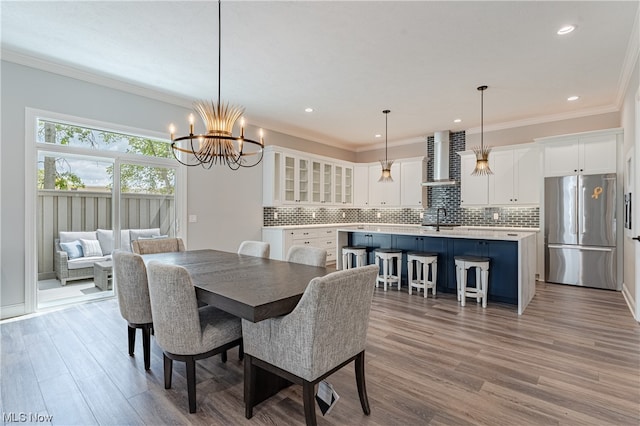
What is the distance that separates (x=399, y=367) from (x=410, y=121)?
4808 mm

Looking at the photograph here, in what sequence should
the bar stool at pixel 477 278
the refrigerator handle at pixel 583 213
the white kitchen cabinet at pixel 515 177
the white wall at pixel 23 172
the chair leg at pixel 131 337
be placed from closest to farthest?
1. the chair leg at pixel 131 337
2. the white wall at pixel 23 172
3. the bar stool at pixel 477 278
4. the refrigerator handle at pixel 583 213
5. the white kitchen cabinet at pixel 515 177

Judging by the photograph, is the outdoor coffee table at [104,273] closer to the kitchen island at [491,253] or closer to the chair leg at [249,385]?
the chair leg at [249,385]

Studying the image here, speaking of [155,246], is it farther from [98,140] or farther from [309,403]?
[309,403]

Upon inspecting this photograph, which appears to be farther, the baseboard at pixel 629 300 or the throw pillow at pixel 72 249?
the throw pillow at pixel 72 249

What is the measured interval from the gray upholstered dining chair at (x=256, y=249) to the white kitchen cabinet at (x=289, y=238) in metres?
2.30

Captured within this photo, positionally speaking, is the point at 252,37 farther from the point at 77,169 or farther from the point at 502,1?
the point at 77,169

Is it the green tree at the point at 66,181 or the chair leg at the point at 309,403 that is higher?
the green tree at the point at 66,181

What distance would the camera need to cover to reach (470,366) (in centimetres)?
246

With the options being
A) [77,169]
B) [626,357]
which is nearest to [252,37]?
[77,169]

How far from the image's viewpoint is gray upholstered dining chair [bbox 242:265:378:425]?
1.56 meters

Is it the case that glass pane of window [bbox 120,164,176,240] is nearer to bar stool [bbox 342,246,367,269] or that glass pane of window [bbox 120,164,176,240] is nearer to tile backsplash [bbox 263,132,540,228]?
tile backsplash [bbox 263,132,540,228]

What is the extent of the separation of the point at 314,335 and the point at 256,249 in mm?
1969

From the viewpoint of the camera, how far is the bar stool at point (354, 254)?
16.3ft

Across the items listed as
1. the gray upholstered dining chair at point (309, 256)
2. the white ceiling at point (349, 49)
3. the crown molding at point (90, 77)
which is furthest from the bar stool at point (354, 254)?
the crown molding at point (90, 77)
